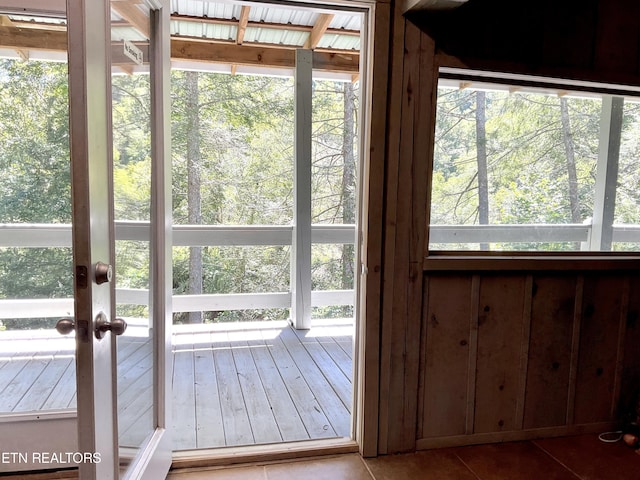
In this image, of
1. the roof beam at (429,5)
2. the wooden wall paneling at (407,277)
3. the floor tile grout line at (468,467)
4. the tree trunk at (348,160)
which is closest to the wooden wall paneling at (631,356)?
the floor tile grout line at (468,467)

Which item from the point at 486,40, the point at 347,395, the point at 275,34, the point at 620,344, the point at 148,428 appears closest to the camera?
the point at 148,428

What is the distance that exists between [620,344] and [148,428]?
2.40m

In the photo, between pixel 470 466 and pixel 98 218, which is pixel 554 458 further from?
pixel 98 218

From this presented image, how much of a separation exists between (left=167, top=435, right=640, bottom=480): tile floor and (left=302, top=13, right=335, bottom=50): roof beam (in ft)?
8.55

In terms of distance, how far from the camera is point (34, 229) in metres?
1.81

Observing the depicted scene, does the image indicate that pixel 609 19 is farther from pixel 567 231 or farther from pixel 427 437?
pixel 427 437

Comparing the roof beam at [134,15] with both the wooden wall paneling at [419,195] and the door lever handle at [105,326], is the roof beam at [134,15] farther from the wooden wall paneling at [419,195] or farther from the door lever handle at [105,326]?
Result: the wooden wall paneling at [419,195]

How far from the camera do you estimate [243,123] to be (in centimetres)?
738

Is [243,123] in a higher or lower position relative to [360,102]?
higher

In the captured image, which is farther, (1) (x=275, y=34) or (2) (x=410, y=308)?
(1) (x=275, y=34)

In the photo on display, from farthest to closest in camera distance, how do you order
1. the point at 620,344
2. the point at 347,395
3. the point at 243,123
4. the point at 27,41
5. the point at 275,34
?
the point at 243,123 < the point at 275,34 < the point at 347,395 < the point at 620,344 < the point at 27,41

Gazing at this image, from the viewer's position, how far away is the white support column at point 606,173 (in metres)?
2.32

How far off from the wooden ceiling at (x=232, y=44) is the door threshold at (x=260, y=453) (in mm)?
1863

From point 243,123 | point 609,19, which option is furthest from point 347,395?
point 243,123
